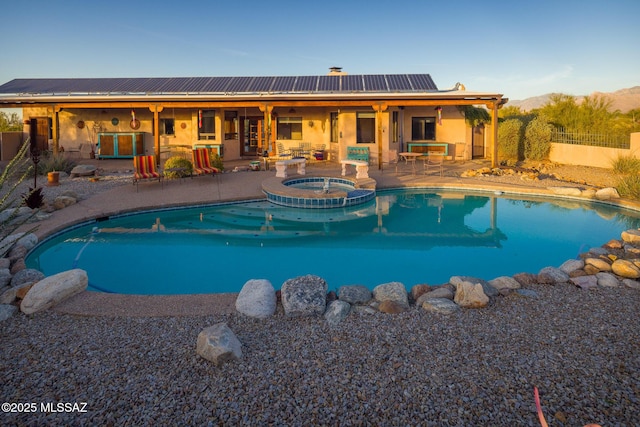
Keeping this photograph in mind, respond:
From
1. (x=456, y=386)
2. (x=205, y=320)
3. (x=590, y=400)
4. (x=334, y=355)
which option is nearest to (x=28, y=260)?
(x=205, y=320)

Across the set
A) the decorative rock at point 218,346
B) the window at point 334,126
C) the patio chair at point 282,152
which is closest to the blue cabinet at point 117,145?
the patio chair at point 282,152

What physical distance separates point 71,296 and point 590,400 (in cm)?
471

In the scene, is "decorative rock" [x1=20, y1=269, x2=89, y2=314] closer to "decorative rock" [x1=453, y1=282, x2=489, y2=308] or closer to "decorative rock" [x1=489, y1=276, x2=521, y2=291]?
"decorative rock" [x1=453, y1=282, x2=489, y2=308]

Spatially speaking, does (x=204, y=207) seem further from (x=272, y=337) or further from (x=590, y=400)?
(x=590, y=400)

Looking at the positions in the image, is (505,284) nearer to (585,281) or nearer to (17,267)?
(585,281)

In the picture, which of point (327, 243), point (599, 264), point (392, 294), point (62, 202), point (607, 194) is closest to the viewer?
point (392, 294)

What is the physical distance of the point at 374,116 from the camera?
57.1 feet

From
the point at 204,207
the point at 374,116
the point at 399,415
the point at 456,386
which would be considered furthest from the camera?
the point at 374,116

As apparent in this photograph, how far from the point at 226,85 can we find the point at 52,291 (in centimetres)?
1650

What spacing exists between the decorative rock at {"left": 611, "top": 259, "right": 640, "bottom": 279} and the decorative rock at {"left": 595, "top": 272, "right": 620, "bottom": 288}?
0.55 ft

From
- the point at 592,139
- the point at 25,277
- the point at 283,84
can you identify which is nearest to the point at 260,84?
the point at 283,84

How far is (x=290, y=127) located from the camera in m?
19.1

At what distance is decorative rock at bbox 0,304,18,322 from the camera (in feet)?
14.1

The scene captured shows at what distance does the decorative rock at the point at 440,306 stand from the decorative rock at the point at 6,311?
3988 millimetres
